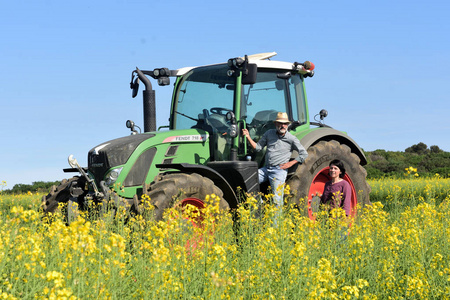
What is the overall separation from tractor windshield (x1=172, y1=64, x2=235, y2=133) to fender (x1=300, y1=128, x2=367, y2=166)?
1379mm

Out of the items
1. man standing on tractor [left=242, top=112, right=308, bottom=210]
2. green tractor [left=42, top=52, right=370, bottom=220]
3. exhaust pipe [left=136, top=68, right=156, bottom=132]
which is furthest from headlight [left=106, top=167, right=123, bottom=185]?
man standing on tractor [left=242, top=112, right=308, bottom=210]

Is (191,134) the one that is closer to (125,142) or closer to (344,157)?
(125,142)

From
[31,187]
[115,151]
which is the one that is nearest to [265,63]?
[115,151]

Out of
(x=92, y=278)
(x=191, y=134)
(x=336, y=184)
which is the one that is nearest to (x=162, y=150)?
(x=191, y=134)

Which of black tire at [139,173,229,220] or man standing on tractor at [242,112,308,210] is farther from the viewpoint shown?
man standing on tractor at [242,112,308,210]

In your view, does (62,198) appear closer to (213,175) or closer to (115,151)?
→ (115,151)

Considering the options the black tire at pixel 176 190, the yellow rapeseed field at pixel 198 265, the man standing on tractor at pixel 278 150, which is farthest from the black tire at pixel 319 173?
the yellow rapeseed field at pixel 198 265

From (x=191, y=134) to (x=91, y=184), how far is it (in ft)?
4.78

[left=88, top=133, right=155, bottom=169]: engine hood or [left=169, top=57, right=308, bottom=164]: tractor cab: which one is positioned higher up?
[left=169, top=57, right=308, bottom=164]: tractor cab

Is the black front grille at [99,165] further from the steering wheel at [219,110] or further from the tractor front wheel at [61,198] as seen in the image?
the steering wheel at [219,110]

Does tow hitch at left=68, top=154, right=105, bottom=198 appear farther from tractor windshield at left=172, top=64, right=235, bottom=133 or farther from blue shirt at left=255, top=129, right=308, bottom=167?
blue shirt at left=255, top=129, right=308, bottom=167

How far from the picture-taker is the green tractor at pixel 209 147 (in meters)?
6.28

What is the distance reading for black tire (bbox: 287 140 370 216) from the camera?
7527mm

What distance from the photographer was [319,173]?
8.16 metres
